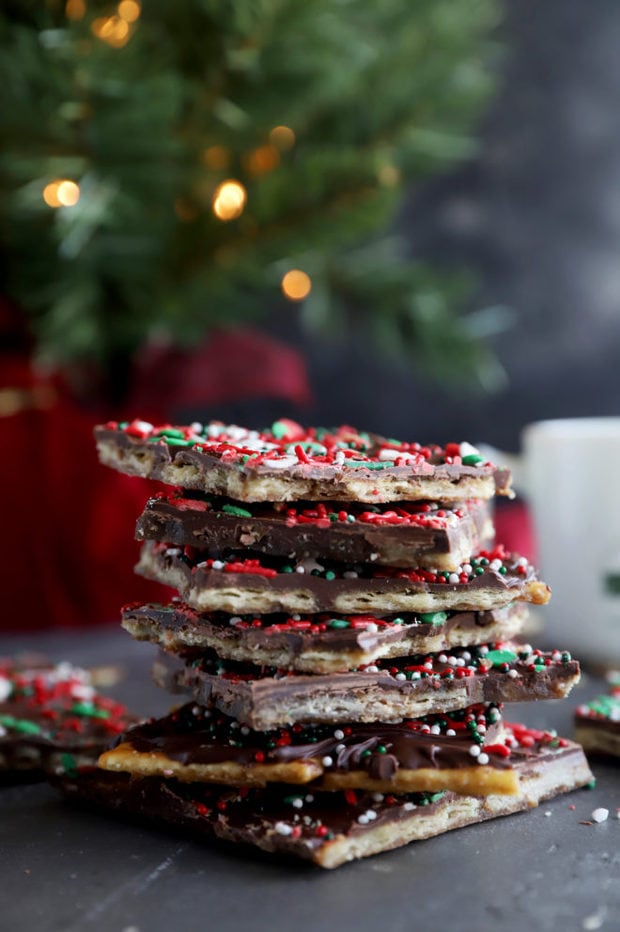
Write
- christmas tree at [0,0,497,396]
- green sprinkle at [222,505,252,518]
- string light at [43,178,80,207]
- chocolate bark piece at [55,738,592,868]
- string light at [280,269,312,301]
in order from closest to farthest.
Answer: chocolate bark piece at [55,738,592,868]
green sprinkle at [222,505,252,518]
christmas tree at [0,0,497,396]
string light at [43,178,80,207]
string light at [280,269,312,301]

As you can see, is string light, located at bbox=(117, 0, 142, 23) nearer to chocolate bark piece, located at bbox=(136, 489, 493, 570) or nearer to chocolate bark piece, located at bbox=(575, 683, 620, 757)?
chocolate bark piece, located at bbox=(136, 489, 493, 570)

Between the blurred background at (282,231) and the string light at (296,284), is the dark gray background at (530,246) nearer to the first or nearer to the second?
the blurred background at (282,231)

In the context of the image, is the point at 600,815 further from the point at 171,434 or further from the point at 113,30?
the point at 113,30

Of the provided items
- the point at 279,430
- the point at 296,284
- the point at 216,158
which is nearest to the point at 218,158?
the point at 216,158

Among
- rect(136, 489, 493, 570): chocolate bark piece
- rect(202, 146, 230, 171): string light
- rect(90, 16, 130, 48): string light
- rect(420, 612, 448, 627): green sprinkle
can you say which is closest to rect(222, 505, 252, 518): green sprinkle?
rect(136, 489, 493, 570): chocolate bark piece

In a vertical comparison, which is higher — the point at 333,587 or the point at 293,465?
the point at 293,465

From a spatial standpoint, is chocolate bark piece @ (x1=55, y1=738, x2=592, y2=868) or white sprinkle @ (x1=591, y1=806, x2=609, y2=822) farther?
white sprinkle @ (x1=591, y1=806, x2=609, y2=822)

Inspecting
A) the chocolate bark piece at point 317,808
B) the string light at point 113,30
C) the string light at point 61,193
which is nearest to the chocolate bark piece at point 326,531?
the chocolate bark piece at point 317,808
